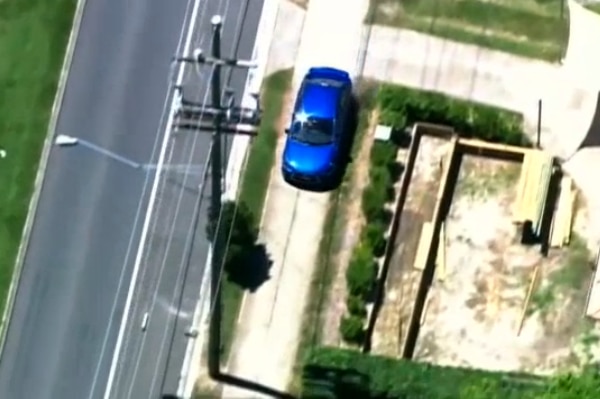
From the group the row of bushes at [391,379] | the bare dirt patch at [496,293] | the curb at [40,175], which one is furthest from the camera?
the curb at [40,175]

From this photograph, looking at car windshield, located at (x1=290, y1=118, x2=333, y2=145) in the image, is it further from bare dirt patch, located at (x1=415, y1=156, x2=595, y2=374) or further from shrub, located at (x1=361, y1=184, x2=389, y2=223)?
bare dirt patch, located at (x1=415, y1=156, x2=595, y2=374)

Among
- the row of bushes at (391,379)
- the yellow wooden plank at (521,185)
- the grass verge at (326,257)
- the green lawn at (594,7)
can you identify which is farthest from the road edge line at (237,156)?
the green lawn at (594,7)

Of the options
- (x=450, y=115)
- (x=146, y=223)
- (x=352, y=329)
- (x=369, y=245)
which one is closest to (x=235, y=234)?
(x=146, y=223)

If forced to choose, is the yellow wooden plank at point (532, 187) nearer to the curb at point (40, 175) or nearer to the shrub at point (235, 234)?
the shrub at point (235, 234)

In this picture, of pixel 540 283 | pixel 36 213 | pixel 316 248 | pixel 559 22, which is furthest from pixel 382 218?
pixel 36 213

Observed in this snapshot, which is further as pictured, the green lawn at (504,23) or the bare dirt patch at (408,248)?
the green lawn at (504,23)

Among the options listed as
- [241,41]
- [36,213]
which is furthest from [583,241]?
[36,213]

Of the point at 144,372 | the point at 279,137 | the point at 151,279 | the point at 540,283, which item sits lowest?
the point at 144,372

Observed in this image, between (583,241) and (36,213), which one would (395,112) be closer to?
(583,241)

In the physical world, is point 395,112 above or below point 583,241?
above
